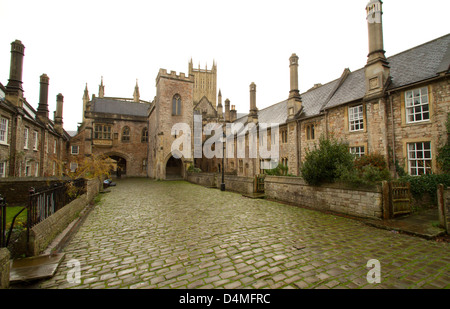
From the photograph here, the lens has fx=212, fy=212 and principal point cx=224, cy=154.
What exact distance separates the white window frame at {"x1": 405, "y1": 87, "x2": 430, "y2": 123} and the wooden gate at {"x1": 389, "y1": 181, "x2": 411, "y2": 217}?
6.71 metres

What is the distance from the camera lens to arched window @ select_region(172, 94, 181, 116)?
1212 inches

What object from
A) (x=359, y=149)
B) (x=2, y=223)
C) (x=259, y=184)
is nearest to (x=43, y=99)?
(x=259, y=184)

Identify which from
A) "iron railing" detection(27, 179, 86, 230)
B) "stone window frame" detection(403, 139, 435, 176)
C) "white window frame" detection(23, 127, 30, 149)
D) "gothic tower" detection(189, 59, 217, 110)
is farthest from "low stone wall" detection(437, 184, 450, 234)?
"gothic tower" detection(189, 59, 217, 110)

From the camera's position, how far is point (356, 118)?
15.9 meters

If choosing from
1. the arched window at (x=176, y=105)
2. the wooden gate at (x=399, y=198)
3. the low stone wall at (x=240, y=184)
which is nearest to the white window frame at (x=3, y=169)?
the low stone wall at (x=240, y=184)

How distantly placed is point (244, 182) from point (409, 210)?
931 centimetres

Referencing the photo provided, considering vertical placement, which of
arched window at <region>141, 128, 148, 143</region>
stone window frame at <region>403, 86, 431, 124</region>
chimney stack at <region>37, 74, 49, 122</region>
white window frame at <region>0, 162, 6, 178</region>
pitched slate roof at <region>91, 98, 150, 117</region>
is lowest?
white window frame at <region>0, 162, 6, 178</region>

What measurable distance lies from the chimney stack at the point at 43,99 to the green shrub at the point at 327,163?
26509 millimetres

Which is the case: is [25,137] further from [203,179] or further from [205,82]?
[205,82]

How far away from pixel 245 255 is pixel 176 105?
95.2 ft

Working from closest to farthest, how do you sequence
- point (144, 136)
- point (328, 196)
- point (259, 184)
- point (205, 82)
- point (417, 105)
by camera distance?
point (328, 196), point (417, 105), point (259, 184), point (144, 136), point (205, 82)

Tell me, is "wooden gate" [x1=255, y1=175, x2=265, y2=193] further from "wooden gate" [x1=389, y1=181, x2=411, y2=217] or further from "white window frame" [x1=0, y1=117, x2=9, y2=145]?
"white window frame" [x1=0, y1=117, x2=9, y2=145]
